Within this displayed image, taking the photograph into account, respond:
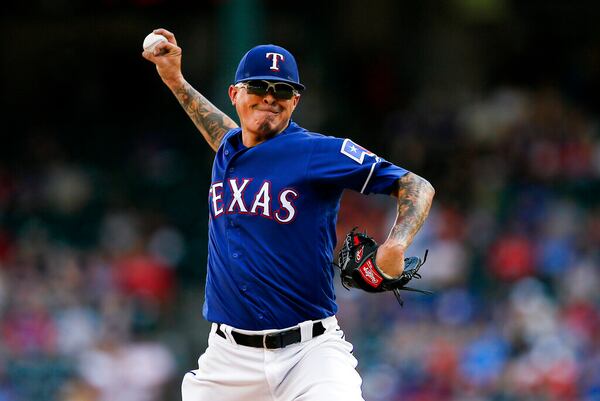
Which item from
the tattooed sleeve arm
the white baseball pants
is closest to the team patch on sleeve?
the tattooed sleeve arm

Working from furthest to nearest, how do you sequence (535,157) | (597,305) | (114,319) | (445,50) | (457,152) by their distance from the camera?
(445,50), (457,152), (535,157), (114,319), (597,305)

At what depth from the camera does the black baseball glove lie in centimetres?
369

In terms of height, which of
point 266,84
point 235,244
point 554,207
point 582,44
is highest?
point 582,44

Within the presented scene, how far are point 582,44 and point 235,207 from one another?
921 centimetres

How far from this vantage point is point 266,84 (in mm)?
4043

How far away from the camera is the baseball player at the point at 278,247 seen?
3.90 meters

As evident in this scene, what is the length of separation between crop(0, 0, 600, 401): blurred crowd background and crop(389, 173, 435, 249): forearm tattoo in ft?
16.5

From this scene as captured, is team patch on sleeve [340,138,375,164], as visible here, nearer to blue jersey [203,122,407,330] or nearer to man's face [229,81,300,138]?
blue jersey [203,122,407,330]

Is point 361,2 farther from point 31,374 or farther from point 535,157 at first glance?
point 31,374

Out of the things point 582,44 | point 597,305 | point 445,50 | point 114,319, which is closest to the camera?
point 597,305

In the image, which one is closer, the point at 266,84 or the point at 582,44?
the point at 266,84

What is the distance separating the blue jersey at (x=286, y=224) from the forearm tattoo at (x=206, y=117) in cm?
56

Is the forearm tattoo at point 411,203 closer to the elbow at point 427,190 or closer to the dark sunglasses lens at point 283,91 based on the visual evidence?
the elbow at point 427,190

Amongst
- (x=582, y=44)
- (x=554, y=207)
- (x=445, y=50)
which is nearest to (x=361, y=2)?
(x=445, y=50)
